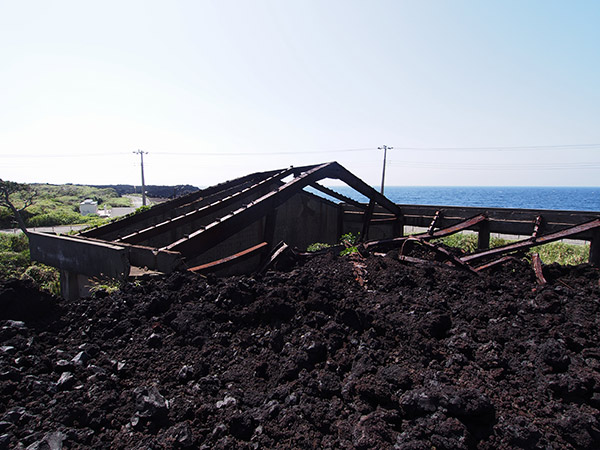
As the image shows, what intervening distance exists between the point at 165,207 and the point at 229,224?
3524 mm

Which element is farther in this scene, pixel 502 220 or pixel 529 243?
pixel 502 220

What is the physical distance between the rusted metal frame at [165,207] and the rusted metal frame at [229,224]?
159cm

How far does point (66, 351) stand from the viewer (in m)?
3.15

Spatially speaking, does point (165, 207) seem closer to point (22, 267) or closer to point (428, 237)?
point (428, 237)

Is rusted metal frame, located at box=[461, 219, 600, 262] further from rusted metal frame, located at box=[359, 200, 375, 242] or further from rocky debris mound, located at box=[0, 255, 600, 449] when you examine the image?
rusted metal frame, located at box=[359, 200, 375, 242]

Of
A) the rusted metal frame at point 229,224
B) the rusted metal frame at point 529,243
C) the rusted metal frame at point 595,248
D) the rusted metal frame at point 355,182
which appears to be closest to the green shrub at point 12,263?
the rusted metal frame at point 229,224

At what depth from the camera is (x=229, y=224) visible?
6.11 meters

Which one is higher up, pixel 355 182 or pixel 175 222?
pixel 355 182

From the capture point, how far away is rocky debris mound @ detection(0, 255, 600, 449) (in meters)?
A: 2.14

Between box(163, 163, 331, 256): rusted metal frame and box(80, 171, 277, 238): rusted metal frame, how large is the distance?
5.22ft

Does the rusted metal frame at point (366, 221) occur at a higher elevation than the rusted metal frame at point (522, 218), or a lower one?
lower

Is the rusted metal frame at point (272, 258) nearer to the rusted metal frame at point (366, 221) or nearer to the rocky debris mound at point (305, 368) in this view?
the rocky debris mound at point (305, 368)

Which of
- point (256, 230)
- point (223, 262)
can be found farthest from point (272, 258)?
point (256, 230)

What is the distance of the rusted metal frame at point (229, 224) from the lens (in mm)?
5543
